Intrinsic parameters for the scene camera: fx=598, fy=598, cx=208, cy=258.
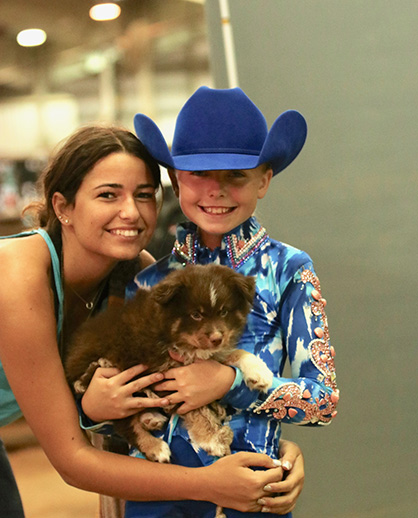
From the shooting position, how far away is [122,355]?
1657mm

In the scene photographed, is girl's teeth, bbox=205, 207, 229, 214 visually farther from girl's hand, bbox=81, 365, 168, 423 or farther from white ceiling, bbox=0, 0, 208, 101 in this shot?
white ceiling, bbox=0, 0, 208, 101

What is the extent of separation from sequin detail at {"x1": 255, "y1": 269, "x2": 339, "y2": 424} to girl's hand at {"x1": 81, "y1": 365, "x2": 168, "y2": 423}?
30 cm

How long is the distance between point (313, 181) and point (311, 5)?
776 millimetres

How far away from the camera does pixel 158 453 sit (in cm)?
160

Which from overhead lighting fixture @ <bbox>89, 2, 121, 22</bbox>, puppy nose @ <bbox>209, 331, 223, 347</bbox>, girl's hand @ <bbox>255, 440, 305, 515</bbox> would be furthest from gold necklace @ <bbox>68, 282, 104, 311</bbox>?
overhead lighting fixture @ <bbox>89, 2, 121, 22</bbox>

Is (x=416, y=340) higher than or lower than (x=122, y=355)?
lower

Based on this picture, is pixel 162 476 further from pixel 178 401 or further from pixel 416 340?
pixel 416 340

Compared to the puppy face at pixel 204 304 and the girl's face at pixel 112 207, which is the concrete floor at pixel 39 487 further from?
the puppy face at pixel 204 304

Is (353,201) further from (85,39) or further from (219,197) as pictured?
(85,39)

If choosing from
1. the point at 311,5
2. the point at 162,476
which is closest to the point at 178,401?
the point at 162,476

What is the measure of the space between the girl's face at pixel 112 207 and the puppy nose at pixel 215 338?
0.47 meters

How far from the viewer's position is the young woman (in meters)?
1.58

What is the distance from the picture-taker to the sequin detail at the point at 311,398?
1572 mm

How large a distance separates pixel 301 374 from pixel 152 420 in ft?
1.39
